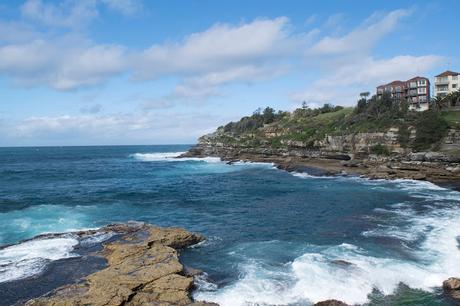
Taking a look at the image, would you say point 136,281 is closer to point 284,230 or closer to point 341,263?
point 341,263

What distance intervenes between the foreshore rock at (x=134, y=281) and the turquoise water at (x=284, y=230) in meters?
1.48

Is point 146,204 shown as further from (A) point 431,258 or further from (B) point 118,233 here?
(A) point 431,258

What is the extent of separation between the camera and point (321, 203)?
41.9 meters

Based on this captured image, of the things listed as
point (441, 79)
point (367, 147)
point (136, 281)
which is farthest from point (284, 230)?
point (441, 79)

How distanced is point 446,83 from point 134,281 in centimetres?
10691

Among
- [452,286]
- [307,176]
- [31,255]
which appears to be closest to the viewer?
[452,286]

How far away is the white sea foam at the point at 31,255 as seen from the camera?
21391 mm

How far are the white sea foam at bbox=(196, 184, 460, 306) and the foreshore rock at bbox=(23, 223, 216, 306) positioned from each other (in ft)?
5.10

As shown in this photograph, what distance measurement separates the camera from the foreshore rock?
16.7 metres

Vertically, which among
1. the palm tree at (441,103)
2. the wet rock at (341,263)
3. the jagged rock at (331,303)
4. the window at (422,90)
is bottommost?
the jagged rock at (331,303)

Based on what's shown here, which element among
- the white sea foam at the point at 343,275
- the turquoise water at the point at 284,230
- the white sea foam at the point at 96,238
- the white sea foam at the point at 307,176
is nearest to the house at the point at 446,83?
the white sea foam at the point at 307,176

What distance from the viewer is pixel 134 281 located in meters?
18.5

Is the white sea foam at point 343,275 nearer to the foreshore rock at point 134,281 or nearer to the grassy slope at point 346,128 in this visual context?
the foreshore rock at point 134,281

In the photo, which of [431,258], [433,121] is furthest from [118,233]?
[433,121]
